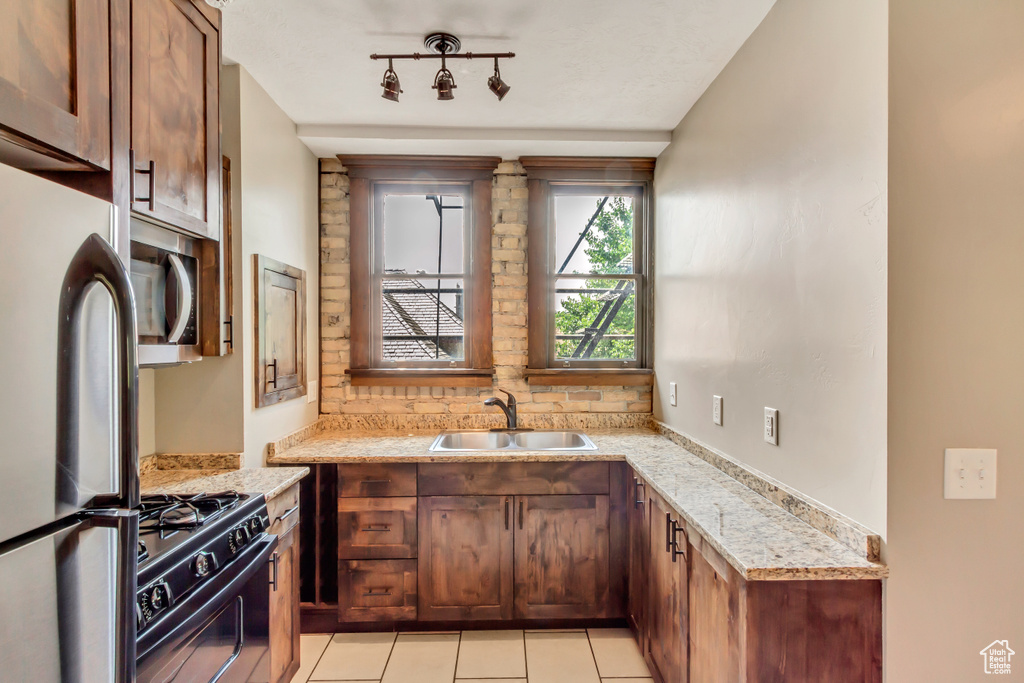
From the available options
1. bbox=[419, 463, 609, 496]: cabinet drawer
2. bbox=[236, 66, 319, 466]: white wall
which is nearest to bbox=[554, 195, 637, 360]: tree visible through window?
bbox=[419, 463, 609, 496]: cabinet drawer

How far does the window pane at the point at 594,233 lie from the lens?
3094 millimetres

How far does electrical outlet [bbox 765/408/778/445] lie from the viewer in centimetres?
169

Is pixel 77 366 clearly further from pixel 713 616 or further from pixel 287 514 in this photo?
pixel 713 616

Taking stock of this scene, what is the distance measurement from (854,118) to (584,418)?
2040mm

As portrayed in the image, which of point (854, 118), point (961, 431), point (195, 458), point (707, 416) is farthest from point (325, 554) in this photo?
point (854, 118)

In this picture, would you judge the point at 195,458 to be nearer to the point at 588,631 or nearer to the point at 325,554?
the point at 325,554

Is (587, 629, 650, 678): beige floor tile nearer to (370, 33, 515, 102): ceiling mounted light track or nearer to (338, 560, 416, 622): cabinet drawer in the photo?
(338, 560, 416, 622): cabinet drawer

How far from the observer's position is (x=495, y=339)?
303 cm

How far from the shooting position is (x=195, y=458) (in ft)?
6.73

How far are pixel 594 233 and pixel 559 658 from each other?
2269mm

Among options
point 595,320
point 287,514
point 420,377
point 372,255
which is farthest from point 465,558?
point 372,255

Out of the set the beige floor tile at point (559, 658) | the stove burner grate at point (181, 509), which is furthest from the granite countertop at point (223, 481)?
the beige floor tile at point (559, 658)

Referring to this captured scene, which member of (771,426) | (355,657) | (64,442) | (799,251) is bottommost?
(355,657)

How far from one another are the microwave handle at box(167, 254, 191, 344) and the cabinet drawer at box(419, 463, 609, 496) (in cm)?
123
